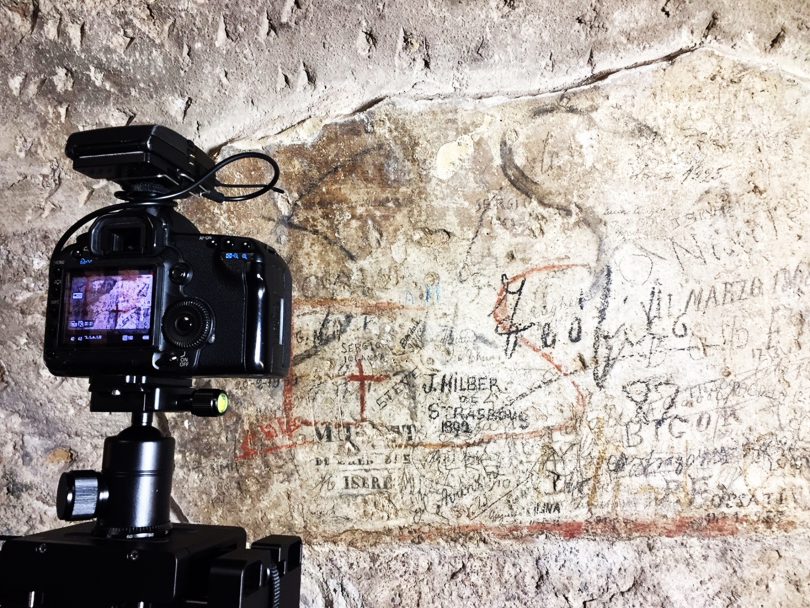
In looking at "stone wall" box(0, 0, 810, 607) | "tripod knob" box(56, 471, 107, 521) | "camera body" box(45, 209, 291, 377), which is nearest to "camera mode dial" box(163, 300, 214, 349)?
"camera body" box(45, 209, 291, 377)

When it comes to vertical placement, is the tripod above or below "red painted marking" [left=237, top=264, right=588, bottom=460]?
below

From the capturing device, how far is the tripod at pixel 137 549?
0.77 m

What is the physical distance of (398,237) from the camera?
4.18 ft

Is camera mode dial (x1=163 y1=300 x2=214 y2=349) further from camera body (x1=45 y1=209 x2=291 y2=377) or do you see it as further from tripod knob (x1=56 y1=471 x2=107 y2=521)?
tripod knob (x1=56 y1=471 x2=107 y2=521)

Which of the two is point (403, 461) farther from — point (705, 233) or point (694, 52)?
point (694, 52)

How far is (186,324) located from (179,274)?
7 cm

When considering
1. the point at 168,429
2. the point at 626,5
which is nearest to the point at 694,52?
the point at 626,5

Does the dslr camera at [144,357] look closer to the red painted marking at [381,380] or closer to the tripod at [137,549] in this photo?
the tripod at [137,549]

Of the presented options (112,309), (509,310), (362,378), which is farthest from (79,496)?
(509,310)

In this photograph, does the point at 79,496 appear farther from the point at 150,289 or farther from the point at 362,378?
the point at 362,378

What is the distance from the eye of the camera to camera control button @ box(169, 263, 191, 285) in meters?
0.90

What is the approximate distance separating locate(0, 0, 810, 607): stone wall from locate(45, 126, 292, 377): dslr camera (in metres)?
0.35

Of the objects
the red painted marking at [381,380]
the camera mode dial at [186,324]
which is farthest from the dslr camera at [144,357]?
the red painted marking at [381,380]

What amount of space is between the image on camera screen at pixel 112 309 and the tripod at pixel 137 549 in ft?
0.20
